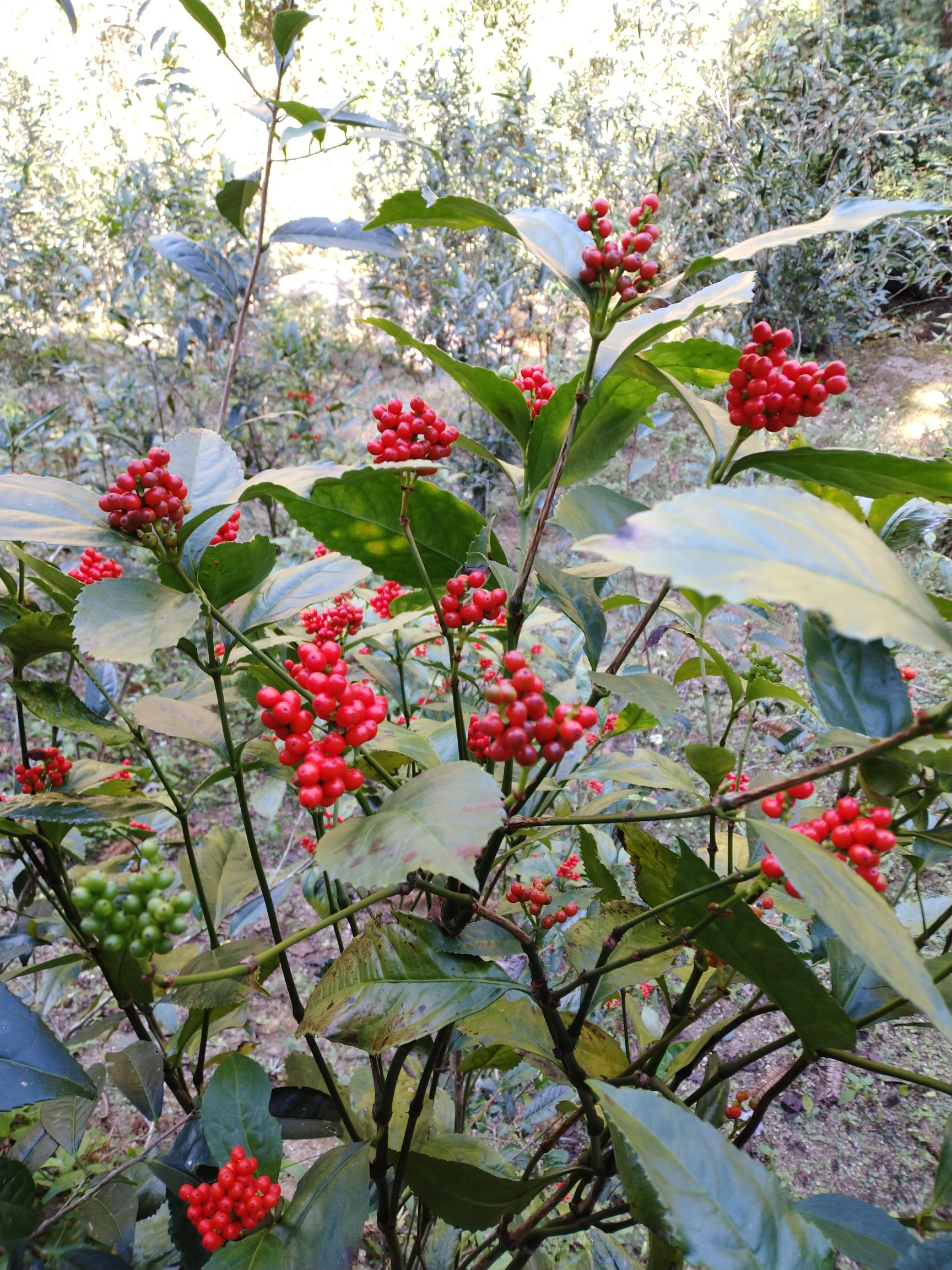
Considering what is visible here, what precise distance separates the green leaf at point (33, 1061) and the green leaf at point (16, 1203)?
0.21m

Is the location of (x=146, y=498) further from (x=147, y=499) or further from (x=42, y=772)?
(x=42, y=772)

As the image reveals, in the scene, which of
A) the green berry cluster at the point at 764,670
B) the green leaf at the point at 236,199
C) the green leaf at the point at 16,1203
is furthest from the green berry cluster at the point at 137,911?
the green leaf at the point at 236,199

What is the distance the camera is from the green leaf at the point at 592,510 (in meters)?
0.64

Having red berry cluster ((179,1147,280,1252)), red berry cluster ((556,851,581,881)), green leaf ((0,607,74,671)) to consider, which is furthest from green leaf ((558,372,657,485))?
red berry cluster ((556,851,581,881))

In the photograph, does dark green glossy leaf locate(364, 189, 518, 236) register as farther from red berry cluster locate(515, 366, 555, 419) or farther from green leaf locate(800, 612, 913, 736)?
green leaf locate(800, 612, 913, 736)

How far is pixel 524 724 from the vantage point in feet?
1.46

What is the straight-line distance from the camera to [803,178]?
522 cm

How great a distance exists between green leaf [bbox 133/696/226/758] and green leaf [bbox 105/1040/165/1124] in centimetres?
39

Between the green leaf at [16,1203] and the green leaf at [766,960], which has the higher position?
the green leaf at [766,960]

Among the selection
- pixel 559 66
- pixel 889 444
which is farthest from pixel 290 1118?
pixel 559 66

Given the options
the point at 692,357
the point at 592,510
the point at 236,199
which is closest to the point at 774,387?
the point at 692,357

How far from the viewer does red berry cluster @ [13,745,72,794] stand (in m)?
0.81

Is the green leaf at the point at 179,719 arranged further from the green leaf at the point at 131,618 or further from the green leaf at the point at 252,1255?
the green leaf at the point at 252,1255

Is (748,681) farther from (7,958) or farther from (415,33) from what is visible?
(415,33)
